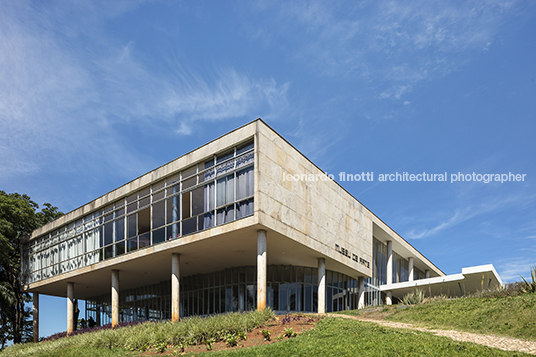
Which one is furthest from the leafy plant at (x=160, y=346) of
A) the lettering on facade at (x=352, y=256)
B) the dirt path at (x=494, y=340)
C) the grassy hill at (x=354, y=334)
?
the lettering on facade at (x=352, y=256)

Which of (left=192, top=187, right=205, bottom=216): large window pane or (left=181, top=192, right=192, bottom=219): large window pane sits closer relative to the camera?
(left=192, top=187, right=205, bottom=216): large window pane

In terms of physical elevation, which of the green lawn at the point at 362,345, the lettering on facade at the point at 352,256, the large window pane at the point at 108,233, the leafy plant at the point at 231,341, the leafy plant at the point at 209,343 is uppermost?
the large window pane at the point at 108,233

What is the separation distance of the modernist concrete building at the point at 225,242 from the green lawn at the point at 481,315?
271 inches

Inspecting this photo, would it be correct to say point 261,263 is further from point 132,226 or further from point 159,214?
point 132,226

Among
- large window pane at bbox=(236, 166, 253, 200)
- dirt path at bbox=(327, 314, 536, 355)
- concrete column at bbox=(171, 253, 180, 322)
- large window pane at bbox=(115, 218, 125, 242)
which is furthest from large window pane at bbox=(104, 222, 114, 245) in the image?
dirt path at bbox=(327, 314, 536, 355)

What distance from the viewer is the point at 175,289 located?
2528 centimetres

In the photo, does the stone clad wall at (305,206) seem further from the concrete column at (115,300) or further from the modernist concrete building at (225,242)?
the concrete column at (115,300)

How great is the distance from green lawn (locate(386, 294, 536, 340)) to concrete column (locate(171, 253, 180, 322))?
36.4 feet

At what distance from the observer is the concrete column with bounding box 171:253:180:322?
80.9 feet

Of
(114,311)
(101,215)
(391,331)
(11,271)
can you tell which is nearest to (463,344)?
(391,331)

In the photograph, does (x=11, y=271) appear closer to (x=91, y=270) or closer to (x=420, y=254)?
(x=91, y=270)

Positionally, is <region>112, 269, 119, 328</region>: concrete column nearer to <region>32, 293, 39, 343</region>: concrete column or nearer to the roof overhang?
<region>32, 293, 39, 343</region>: concrete column

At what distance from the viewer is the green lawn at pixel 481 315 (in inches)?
647

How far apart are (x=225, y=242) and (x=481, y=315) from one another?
12.5 m
